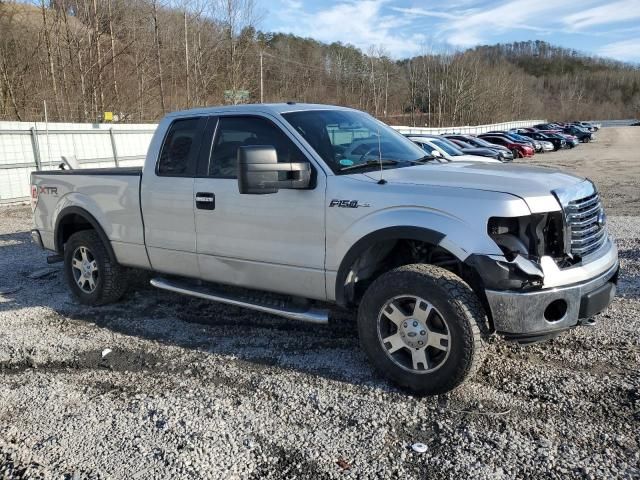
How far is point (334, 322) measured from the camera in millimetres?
5160

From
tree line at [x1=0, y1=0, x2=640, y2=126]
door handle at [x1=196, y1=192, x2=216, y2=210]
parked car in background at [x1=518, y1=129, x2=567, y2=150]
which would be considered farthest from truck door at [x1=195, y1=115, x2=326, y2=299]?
parked car in background at [x1=518, y1=129, x2=567, y2=150]

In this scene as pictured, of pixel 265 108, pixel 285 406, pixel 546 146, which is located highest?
pixel 265 108

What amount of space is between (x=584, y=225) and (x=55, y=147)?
15246mm

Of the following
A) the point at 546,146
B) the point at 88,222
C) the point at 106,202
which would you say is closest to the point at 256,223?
the point at 106,202

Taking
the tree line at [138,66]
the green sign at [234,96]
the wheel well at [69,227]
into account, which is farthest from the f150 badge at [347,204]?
the green sign at [234,96]

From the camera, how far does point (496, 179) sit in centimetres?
368

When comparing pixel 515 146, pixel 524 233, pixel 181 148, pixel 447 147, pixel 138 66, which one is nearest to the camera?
pixel 524 233

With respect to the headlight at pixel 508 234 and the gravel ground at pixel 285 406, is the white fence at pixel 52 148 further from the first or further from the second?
the headlight at pixel 508 234

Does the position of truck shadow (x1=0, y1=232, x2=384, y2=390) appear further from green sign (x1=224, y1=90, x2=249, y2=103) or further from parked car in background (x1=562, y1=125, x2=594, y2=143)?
parked car in background (x1=562, y1=125, x2=594, y2=143)

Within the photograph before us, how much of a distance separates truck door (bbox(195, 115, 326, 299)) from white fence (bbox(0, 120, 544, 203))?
11.9 meters

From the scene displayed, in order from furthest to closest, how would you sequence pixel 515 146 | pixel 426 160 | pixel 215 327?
1. pixel 515 146
2. pixel 215 327
3. pixel 426 160

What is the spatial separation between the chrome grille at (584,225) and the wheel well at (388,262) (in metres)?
0.67

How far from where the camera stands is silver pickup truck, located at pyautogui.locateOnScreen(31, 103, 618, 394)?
340 cm

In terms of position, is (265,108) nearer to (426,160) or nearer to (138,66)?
(426,160)
